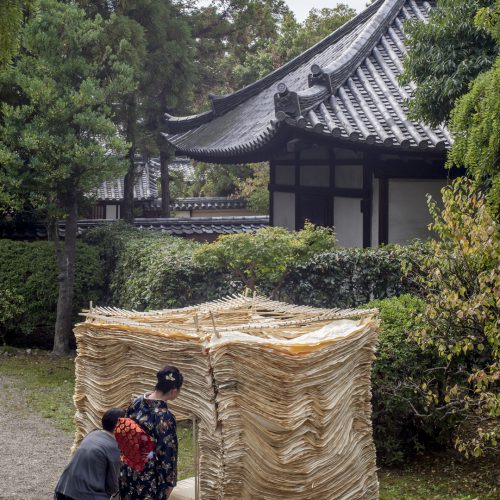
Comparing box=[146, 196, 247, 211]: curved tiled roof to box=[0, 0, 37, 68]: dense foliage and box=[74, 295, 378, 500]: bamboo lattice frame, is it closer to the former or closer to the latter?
box=[0, 0, 37, 68]: dense foliage

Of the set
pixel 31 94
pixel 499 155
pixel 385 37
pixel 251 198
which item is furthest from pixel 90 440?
pixel 251 198

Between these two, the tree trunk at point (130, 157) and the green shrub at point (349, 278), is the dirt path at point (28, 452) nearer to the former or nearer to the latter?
the green shrub at point (349, 278)

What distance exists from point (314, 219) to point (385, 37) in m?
3.88

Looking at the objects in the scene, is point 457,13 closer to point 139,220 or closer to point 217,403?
point 217,403

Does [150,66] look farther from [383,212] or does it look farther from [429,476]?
[429,476]

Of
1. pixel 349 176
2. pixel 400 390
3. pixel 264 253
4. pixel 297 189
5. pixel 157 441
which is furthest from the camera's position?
pixel 297 189

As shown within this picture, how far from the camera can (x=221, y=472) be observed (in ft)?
21.4

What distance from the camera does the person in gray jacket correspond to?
6.23 metres

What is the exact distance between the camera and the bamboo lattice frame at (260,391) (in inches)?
258

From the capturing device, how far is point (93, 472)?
6.25 m

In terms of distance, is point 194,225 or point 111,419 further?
point 194,225

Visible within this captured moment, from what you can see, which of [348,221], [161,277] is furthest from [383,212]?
[161,277]

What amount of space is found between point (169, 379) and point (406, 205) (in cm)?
838

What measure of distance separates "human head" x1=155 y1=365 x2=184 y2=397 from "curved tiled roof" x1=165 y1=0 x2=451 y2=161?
6.39 metres
